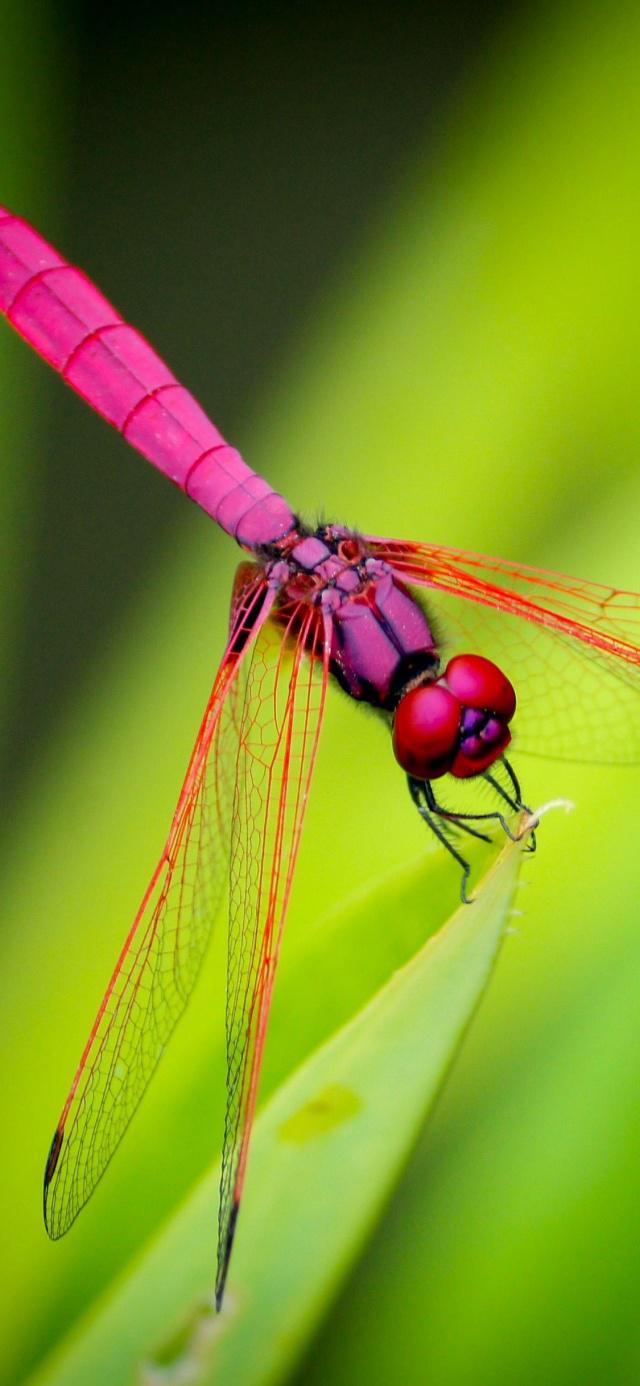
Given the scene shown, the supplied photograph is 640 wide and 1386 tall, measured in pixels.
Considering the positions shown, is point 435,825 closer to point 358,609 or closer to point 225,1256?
point 358,609

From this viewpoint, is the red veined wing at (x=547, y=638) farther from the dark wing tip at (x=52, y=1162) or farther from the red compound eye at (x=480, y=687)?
the dark wing tip at (x=52, y=1162)

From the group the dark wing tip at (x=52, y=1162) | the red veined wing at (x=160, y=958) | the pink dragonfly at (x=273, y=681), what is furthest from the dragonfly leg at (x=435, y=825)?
the dark wing tip at (x=52, y=1162)

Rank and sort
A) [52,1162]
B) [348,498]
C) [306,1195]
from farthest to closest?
1. [348,498]
2. [52,1162]
3. [306,1195]

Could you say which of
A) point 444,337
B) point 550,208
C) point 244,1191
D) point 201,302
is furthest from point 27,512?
point 244,1191

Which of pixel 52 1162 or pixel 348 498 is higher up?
pixel 348 498

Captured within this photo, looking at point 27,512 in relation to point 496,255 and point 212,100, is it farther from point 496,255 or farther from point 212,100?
point 212,100

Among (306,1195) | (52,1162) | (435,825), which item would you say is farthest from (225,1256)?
(435,825)

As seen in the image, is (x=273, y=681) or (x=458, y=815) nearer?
(x=458, y=815)
